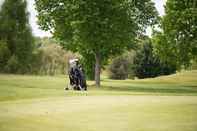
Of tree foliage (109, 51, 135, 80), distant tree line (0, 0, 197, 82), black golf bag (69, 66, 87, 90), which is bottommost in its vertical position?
black golf bag (69, 66, 87, 90)

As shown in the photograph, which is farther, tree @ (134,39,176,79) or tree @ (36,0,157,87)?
tree @ (134,39,176,79)

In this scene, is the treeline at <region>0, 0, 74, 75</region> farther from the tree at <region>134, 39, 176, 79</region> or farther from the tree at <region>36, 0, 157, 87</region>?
the tree at <region>36, 0, 157, 87</region>

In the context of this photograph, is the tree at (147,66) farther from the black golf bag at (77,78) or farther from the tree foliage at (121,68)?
the black golf bag at (77,78)

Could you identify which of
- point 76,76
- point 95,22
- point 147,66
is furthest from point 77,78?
point 147,66

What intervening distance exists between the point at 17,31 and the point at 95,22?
36266 millimetres

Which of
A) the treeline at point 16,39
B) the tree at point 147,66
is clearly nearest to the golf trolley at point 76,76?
the treeline at point 16,39

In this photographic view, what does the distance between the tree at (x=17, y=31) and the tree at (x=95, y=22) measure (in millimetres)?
29860

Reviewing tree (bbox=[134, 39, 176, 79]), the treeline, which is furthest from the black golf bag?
tree (bbox=[134, 39, 176, 79])

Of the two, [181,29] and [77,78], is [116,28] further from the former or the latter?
[77,78]

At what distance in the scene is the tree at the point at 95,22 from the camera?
43.8 meters

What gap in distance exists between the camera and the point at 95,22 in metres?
44.0

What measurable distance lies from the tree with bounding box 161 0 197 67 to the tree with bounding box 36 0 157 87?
3516 mm

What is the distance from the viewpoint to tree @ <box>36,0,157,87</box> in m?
43.8

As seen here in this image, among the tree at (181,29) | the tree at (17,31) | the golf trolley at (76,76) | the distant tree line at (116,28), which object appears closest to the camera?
the golf trolley at (76,76)
